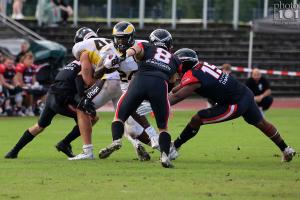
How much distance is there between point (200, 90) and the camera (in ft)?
44.8

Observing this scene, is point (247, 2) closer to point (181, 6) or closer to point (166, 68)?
point (181, 6)

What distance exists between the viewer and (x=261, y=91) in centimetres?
2494

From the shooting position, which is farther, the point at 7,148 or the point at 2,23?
the point at 2,23

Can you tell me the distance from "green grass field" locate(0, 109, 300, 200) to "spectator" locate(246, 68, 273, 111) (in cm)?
626

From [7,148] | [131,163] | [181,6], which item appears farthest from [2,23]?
[131,163]

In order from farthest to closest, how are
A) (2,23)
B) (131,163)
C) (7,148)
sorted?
(2,23)
(7,148)
(131,163)

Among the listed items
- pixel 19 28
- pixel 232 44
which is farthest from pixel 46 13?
pixel 232 44

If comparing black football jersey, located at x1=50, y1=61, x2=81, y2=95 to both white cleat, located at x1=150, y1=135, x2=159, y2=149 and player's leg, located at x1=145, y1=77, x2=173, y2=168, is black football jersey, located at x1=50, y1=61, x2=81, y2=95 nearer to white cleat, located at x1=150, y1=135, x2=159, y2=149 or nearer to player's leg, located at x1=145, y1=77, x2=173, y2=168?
white cleat, located at x1=150, y1=135, x2=159, y2=149

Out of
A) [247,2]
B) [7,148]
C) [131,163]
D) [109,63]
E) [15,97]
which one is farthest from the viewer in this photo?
[247,2]

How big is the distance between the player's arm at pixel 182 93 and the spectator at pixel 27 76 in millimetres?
11634

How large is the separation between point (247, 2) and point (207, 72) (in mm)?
22331

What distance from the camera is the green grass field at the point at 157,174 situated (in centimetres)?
1057

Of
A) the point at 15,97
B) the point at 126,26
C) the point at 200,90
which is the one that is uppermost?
the point at 126,26

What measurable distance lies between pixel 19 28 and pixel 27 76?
5.25m
